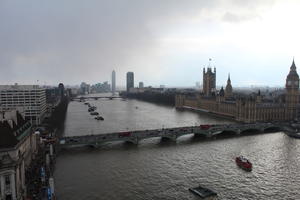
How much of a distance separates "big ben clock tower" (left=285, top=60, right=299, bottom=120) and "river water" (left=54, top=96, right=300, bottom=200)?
49942mm

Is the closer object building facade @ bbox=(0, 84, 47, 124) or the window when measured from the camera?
the window

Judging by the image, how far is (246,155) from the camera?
5803cm

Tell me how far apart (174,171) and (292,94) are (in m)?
89.6

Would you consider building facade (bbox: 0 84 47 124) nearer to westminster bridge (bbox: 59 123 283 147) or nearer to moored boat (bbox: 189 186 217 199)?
westminster bridge (bbox: 59 123 283 147)

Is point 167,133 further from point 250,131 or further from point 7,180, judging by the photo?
point 7,180

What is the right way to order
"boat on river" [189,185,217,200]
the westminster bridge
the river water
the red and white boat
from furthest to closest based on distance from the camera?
the westminster bridge < the red and white boat < the river water < "boat on river" [189,185,217,200]

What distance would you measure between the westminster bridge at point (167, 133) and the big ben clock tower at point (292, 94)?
2851 cm

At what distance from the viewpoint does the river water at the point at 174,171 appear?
126 ft

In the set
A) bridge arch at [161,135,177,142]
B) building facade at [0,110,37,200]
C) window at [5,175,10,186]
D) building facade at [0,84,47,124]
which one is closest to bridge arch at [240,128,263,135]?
bridge arch at [161,135,177,142]

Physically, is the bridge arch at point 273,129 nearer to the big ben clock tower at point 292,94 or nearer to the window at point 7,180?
the big ben clock tower at point 292,94

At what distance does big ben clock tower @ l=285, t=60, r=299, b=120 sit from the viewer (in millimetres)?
111681

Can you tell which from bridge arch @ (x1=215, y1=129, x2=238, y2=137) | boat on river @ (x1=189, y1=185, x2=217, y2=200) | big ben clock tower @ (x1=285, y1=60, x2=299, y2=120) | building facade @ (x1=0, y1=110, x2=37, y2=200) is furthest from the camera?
big ben clock tower @ (x1=285, y1=60, x2=299, y2=120)

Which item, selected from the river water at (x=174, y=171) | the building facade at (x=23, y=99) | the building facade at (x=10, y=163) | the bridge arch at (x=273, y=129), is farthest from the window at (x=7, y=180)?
the bridge arch at (x=273, y=129)

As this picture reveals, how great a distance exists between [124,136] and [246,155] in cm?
2984
